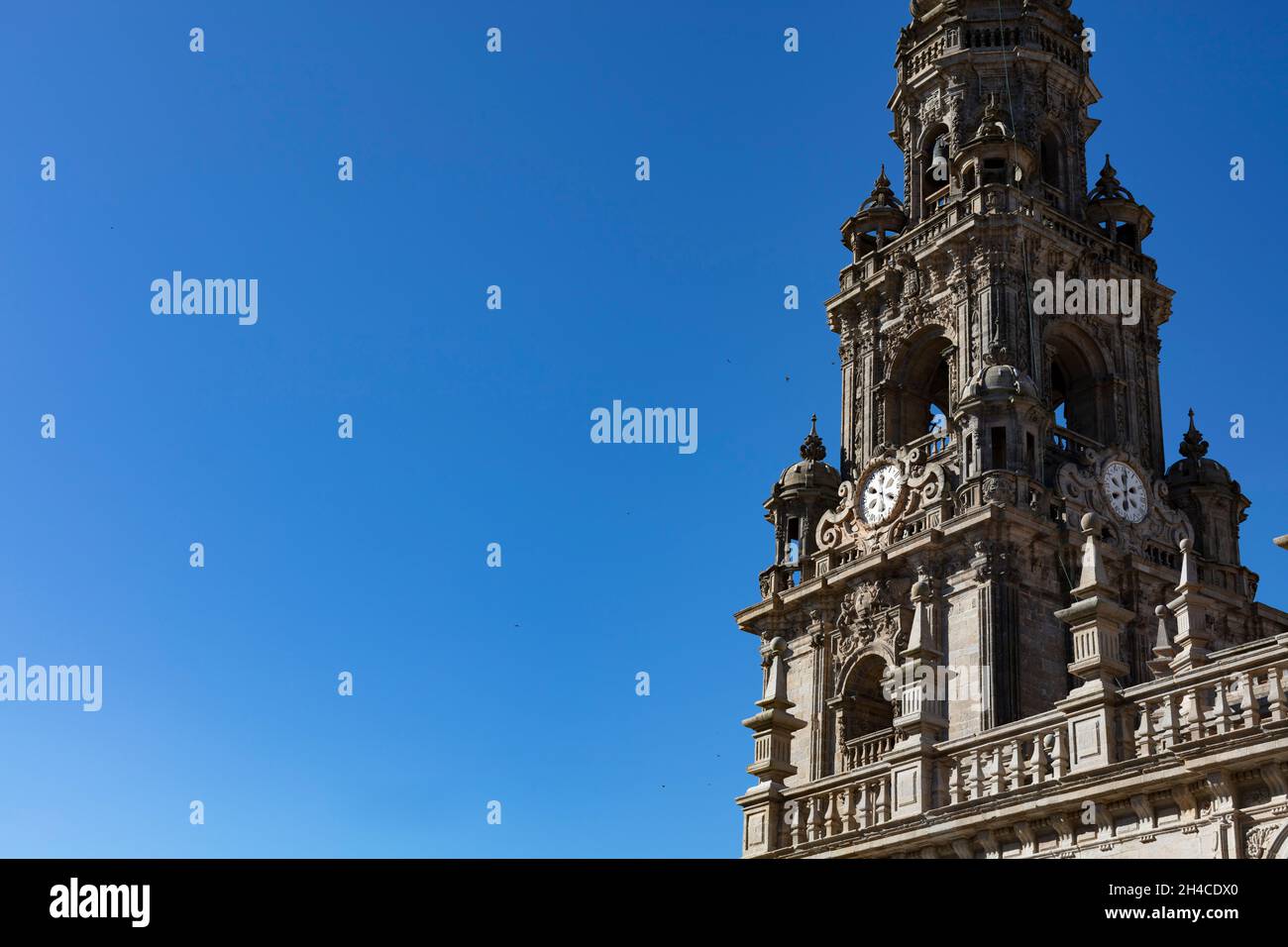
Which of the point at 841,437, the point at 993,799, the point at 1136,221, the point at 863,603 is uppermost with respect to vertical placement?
the point at 1136,221

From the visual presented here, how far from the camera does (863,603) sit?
5134 centimetres

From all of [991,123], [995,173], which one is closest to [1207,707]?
[995,173]

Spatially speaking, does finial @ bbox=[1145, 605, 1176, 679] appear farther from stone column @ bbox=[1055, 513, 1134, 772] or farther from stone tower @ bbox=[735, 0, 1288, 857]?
stone tower @ bbox=[735, 0, 1288, 857]

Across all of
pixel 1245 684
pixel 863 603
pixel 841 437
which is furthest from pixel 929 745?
pixel 841 437

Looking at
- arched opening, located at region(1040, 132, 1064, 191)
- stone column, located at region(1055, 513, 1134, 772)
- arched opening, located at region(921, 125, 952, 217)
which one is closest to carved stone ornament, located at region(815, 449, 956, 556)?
arched opening, located at region(921, 125, 952, 217)

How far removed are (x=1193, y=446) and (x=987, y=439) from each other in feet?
33.7

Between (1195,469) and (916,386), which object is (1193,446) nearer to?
(1195,469)

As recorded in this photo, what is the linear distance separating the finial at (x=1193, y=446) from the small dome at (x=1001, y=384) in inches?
317

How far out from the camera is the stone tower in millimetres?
48094

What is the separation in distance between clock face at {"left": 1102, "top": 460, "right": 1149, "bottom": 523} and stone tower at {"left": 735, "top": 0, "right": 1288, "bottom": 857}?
10 cm

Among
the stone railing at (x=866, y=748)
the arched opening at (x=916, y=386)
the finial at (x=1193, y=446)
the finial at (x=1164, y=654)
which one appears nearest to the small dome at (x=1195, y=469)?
the finial at (x=1193, y=446)
